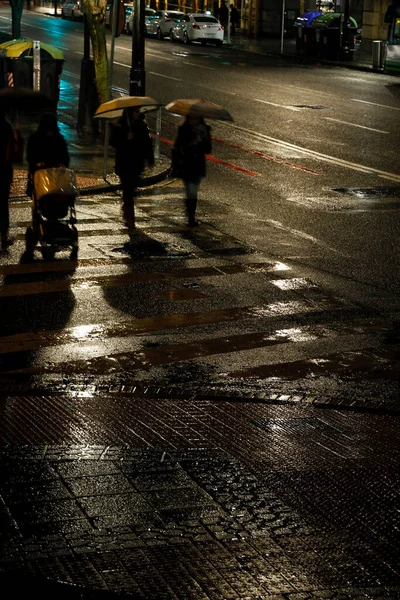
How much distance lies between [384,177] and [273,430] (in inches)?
481

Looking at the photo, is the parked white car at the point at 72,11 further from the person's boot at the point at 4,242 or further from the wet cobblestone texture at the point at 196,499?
the wet cobblestone texture at the point at 196,499

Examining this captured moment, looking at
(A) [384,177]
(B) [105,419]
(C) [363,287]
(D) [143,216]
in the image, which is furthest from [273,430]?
(A) [384,177]

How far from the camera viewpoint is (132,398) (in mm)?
8500

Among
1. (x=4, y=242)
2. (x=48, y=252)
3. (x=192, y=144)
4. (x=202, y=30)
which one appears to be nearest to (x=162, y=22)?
(x=202, y=30)

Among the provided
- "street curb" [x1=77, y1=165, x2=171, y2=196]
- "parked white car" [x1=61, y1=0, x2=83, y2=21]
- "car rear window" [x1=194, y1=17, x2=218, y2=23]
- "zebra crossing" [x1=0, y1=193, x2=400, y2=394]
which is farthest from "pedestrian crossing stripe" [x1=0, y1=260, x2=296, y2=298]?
"parked white car" [x1=61, y1=0, x2=83, y2=21]

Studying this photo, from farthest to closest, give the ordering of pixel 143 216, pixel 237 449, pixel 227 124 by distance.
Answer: pixel 227 124, pixel 143 216, pixel 237 449

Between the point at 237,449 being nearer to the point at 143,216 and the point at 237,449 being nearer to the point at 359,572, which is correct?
the point at 359,572

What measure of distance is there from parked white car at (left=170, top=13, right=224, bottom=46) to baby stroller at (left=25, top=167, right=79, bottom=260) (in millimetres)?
44025

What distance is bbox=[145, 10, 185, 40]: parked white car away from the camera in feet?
193

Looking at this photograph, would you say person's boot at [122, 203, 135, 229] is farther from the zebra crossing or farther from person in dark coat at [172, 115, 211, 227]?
the zebra crossing

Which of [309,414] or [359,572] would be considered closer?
[359,572]

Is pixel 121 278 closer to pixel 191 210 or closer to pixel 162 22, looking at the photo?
pixel 191 210

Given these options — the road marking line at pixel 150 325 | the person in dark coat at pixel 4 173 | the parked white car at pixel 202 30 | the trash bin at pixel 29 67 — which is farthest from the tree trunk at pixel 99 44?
the parked white car at pixel 202 30

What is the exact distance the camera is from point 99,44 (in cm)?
2305
